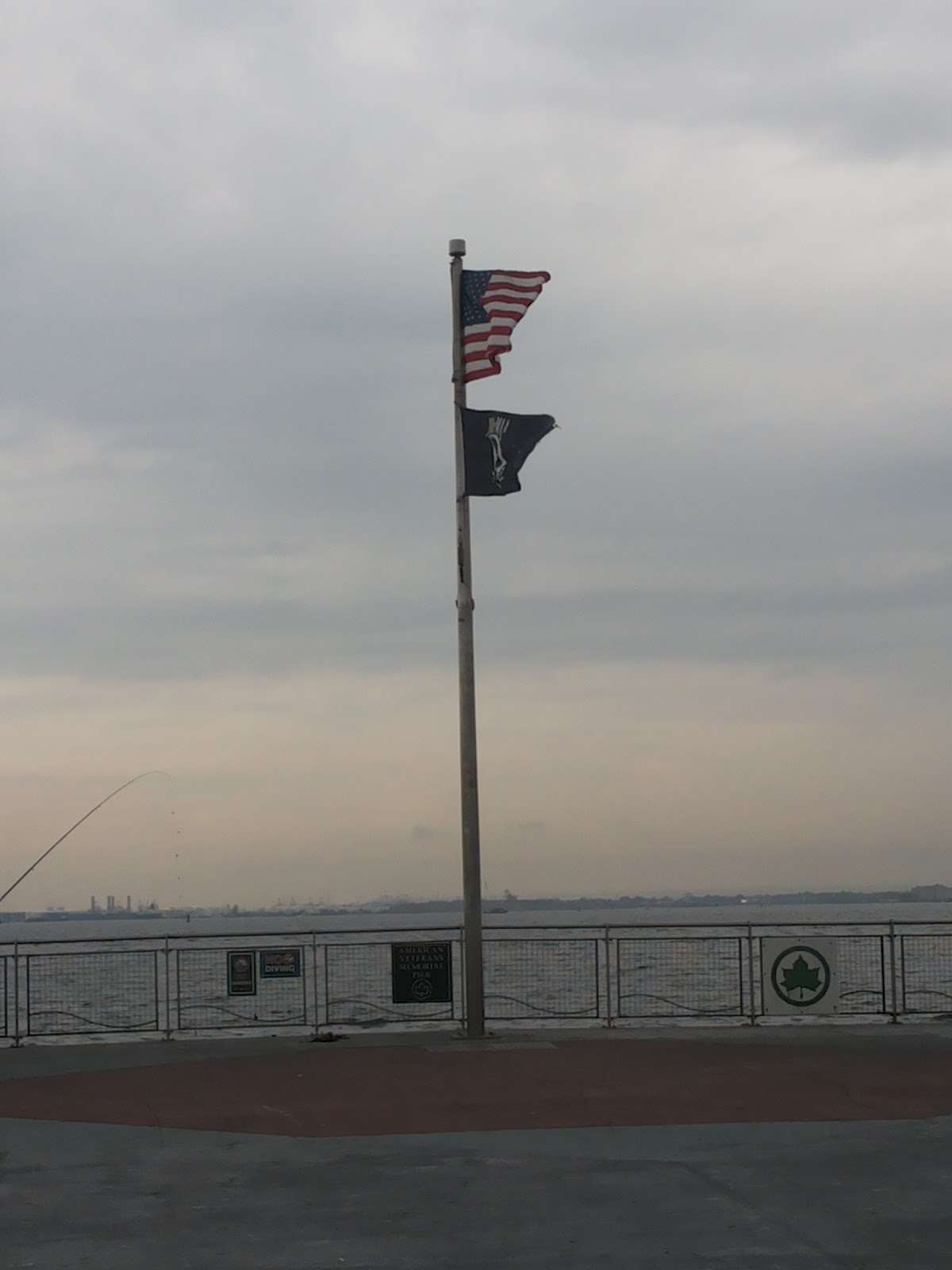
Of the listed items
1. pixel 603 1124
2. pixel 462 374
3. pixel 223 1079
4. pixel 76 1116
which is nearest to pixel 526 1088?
pixel 603 1124

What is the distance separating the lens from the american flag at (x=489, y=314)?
17.5 metres

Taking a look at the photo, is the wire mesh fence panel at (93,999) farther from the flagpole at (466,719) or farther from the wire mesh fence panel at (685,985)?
the wire mesh fence panel at (685,985)

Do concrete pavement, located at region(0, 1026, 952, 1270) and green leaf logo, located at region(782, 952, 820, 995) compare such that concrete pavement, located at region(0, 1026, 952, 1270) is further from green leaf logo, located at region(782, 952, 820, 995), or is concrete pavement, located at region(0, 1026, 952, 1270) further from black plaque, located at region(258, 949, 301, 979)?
green leaf logo, located at region(782, 952, 820, 995)

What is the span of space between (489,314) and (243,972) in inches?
334

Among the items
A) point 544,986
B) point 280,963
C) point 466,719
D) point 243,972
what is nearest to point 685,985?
point 544,986

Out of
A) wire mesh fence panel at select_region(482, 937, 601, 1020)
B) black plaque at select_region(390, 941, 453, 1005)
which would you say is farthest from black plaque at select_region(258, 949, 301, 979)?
wire mesh fence panel at select_region(482, 937, 601, 1020)

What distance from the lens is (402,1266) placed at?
7.14 meters

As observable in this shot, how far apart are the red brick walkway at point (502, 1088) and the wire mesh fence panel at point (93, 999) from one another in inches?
128

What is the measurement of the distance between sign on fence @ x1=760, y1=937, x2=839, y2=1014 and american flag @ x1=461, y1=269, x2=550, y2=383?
→ 306 inches

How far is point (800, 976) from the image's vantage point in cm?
1842

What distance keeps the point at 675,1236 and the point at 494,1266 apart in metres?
1.07

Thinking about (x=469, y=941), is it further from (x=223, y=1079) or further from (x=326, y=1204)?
(x=326, y=1204)

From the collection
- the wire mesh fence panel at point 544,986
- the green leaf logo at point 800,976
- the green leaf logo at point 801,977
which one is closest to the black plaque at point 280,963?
the wire mesh fence panel at point 544,986

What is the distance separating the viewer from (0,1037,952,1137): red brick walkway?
11.6 m
